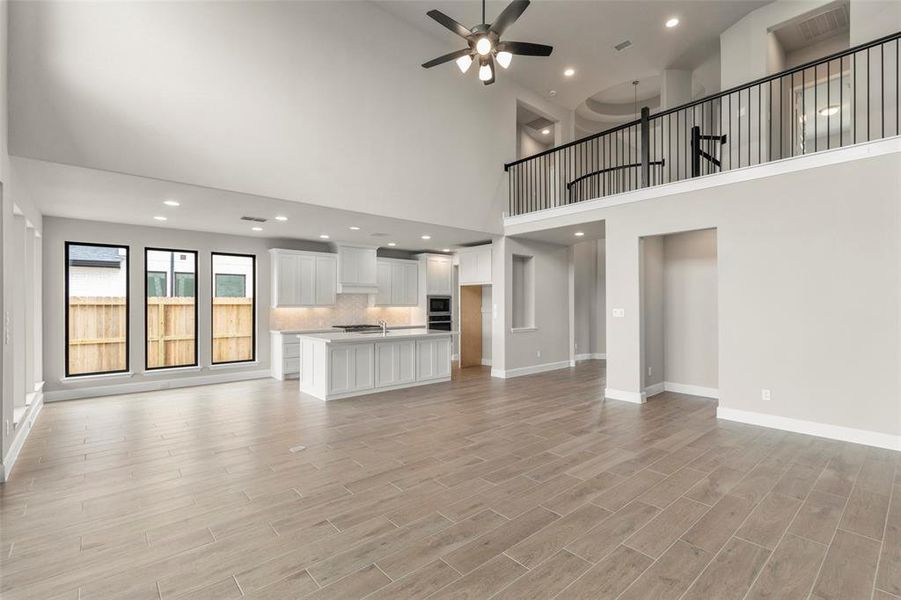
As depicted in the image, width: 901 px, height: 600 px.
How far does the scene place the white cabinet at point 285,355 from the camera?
7895mm

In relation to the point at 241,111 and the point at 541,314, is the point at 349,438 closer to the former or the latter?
the point at 241,111

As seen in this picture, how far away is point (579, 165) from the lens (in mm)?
10516

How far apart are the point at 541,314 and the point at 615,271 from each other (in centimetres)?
266

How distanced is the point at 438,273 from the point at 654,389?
5694mm

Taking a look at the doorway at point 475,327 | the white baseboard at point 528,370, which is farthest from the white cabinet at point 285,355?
the white baseboard at point 528,370

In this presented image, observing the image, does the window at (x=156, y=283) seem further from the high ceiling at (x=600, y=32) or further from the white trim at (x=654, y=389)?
the white trim at (x=654, y=389)

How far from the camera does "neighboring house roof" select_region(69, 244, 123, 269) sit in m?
6.50

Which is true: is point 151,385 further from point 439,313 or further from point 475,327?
A: point 475,327

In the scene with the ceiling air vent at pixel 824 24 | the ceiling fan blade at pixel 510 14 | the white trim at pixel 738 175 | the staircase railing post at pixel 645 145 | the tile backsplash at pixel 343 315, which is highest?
the ceiling air vent at pixel 824 24

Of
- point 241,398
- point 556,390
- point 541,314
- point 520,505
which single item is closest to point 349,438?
point 520,505

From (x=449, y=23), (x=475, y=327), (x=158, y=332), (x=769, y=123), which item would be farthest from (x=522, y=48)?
(x=158, y=332)

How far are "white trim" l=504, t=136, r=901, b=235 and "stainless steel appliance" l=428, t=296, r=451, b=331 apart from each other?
3.55 meters

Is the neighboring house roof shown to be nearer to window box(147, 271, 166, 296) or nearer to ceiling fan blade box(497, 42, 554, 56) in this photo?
window box(147, 271, 166, 296)

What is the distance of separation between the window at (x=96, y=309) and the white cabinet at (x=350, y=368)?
3777 mm
